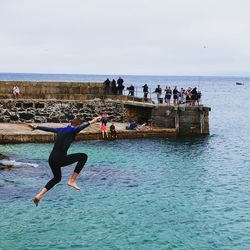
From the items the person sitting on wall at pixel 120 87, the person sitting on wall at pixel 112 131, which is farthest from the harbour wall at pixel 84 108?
the person sitting on wall at pixel 112 131

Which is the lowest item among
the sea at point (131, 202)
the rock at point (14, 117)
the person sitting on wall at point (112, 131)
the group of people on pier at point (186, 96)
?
the sea at point (131, 202)

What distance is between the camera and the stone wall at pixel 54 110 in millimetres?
35156

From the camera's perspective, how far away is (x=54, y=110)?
36.1 m

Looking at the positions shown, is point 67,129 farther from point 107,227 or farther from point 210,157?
point 210,157

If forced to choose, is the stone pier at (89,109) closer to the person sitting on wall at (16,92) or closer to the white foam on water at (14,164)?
the person sitting on wall at (16,92)

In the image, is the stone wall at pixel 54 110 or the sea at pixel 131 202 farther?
the stone wall at pixel 54 110

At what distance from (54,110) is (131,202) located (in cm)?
1944

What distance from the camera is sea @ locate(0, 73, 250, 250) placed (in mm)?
14031

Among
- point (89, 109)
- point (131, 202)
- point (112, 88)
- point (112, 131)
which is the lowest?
→ point (131, 202)

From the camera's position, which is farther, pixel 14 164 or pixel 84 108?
pixel 84 108

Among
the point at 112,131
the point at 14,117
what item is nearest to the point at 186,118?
the point at 112,131

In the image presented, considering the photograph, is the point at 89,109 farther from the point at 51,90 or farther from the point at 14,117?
the point at 14,117

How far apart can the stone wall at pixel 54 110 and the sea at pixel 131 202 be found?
21.5 feet

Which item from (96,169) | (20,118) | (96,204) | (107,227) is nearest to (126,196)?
(96,204)
